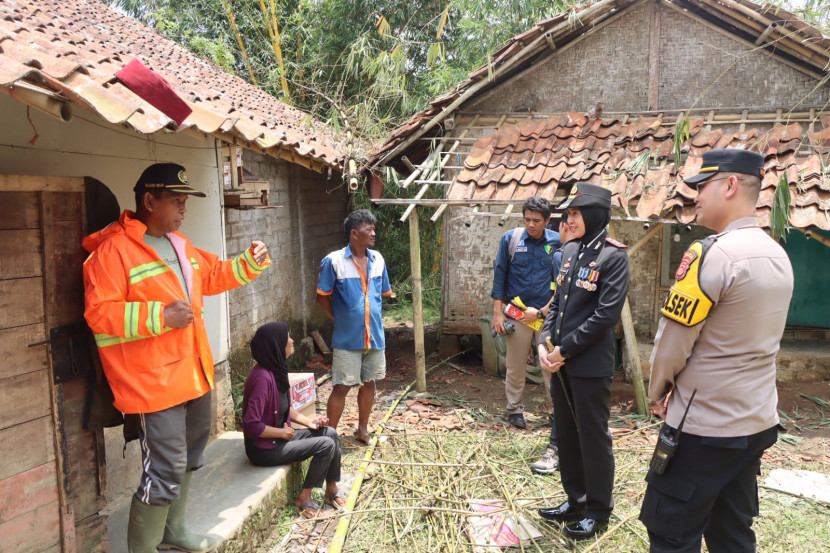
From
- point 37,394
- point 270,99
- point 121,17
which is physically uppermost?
point 121,17

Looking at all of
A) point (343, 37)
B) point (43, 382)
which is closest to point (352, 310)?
point (43, 382)

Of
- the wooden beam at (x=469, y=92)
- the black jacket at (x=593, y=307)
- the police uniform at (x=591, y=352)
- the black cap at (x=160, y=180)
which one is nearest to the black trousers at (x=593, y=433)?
the police uniform at (x=591, y=352)

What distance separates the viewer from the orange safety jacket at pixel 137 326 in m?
2.66

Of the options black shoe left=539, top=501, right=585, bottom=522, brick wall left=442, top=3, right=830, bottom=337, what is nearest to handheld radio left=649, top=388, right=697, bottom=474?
black shoe left=539, top=501, right=585, bottom=522

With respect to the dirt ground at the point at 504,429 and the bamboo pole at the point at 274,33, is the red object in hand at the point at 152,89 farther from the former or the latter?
the bamboo pole at the point at 274,33

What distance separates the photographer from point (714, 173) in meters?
2.60

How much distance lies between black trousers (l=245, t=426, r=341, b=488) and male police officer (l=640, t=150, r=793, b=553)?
2275 mm

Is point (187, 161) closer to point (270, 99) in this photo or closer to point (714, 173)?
point (714, 173)

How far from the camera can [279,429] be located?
160 inches

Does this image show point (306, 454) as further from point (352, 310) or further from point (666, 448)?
point (666, 448)

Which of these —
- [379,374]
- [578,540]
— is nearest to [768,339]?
[578,540]

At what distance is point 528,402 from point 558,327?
10.0ft

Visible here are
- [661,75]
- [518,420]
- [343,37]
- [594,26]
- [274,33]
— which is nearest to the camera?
[518,420]

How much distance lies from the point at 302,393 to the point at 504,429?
211cm
